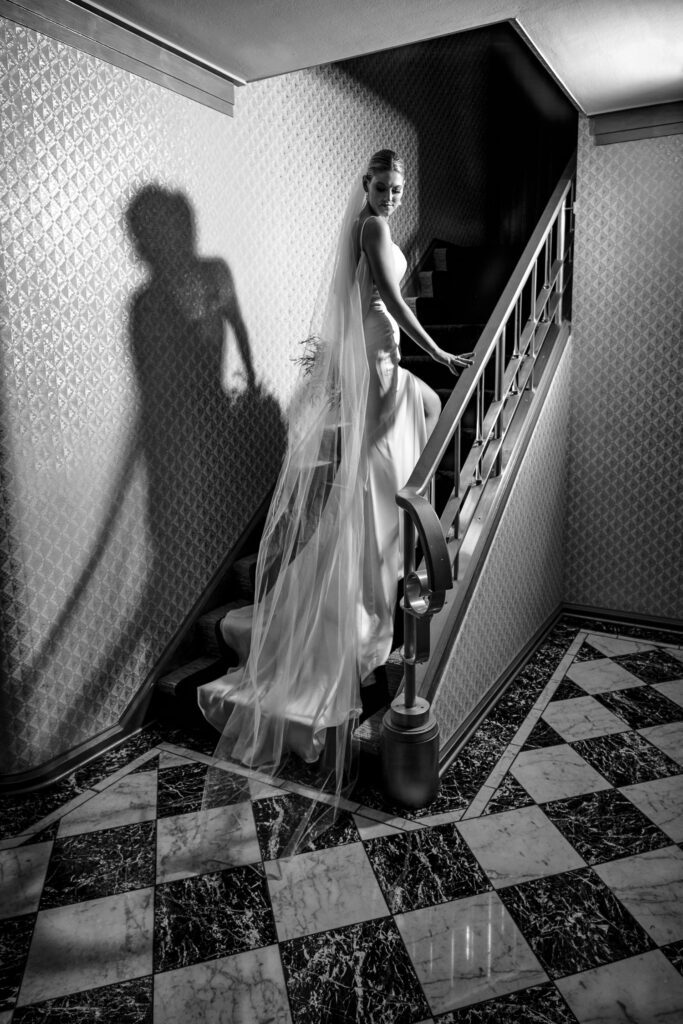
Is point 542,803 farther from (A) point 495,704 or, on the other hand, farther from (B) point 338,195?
(B) point 338,195

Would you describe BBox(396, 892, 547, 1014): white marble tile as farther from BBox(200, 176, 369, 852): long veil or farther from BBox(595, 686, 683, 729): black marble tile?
BBox(595, 686, 683, 729): black marble tile

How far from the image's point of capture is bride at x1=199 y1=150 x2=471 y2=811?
112 inches

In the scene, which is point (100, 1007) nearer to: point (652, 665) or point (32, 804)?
point (32, 804)

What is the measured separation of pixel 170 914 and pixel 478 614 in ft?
5.40

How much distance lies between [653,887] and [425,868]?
0.68 meters

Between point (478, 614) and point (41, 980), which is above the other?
point (478, 614)

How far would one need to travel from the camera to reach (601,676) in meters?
3.71

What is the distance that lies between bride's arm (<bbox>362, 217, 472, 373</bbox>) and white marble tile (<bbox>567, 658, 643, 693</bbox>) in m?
1.71

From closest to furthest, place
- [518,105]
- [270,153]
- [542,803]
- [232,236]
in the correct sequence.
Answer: [542,803], [232,236], [270,153], [518,105]

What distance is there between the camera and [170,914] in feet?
7.03

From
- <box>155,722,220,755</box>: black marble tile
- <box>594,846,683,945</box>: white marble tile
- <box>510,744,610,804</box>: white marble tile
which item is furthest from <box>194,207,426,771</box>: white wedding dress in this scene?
<box>594,846,683,945</box>: white marble tile

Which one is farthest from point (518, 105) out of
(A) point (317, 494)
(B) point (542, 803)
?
(B) point (542, 803)

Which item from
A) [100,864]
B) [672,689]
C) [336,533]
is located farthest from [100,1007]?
[672,689]

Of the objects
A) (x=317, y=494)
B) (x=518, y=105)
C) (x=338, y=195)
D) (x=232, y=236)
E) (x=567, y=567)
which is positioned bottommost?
(x=567, y=567)
